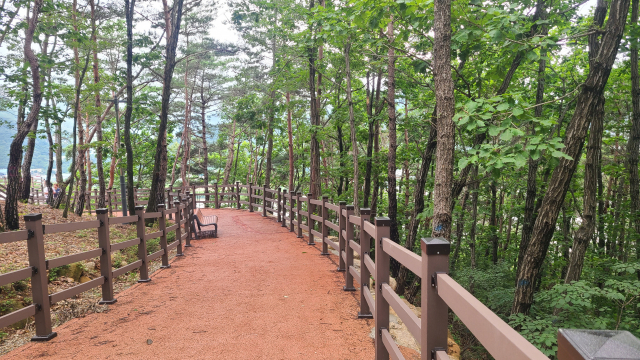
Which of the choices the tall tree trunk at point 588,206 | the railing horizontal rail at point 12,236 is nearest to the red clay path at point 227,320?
the railing horizontal rail at point 12,236

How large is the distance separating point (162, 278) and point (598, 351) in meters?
7.28

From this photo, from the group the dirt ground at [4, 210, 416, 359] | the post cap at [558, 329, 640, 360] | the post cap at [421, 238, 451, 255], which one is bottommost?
the dirt ground at [4, 210, 416, 359]

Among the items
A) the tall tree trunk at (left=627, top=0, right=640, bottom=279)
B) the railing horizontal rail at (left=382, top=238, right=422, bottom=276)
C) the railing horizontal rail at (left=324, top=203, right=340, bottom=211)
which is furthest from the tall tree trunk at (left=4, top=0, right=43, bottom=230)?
the tall tree trunk at (left=627, top=0, right=640, bottom=279)

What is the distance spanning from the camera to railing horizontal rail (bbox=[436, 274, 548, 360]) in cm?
110

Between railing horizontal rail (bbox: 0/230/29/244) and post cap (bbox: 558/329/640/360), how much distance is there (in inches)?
177

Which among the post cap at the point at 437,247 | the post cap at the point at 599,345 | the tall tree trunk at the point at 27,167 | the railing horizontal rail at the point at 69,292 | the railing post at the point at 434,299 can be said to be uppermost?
the tall tree trunk at the point at 27,167

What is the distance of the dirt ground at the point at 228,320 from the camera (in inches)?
150

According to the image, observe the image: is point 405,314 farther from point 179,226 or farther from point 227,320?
point 179,226

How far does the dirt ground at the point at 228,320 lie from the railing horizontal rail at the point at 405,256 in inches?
52.1

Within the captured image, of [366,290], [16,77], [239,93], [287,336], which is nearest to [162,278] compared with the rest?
[287,336]

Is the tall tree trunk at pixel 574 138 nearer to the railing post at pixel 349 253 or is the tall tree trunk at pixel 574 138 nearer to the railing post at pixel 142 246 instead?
the railing post at pixel 349 253

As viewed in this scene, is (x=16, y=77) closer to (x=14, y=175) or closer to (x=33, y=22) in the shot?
(x=33, y=22)

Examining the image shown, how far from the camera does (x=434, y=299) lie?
6.50ft

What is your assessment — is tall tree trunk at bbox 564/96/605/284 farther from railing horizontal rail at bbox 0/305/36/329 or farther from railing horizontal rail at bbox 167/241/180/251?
railing horizontal rail at bbox 0/305/36/329
